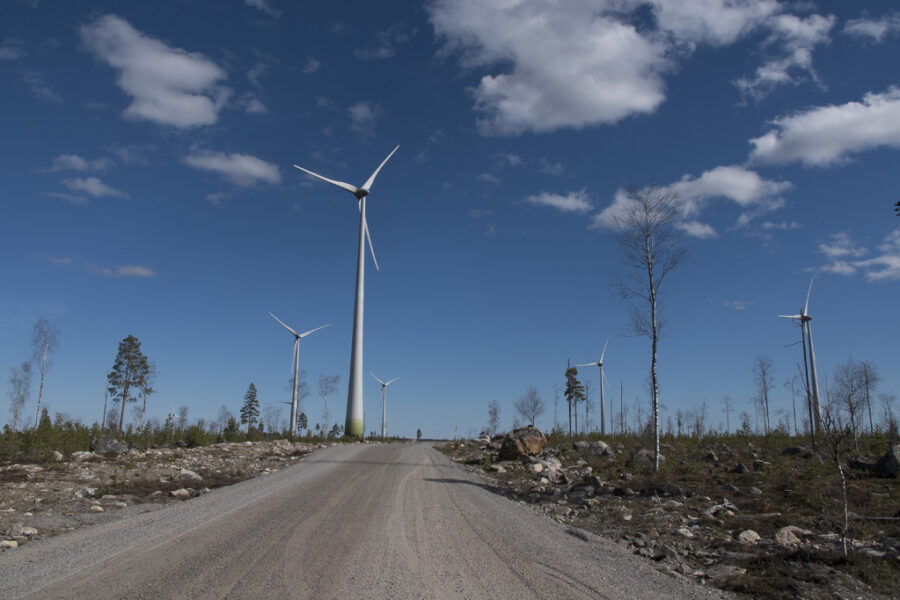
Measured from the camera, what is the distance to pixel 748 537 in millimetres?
10352

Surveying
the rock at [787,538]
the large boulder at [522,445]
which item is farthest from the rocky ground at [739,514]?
the large boulder at [522,445]

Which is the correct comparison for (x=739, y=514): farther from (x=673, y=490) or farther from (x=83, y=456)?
(x=83, y=456)

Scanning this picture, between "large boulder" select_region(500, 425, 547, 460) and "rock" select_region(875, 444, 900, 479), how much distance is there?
14.6m

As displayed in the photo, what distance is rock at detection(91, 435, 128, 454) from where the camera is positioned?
2222 cm

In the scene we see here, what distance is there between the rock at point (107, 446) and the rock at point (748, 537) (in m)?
23.9

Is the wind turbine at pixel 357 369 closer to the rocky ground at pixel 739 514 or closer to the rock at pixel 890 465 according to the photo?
the rocky ground at pixel 739 514

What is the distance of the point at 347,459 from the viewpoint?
25.7 meters

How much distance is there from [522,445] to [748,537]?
678 inches

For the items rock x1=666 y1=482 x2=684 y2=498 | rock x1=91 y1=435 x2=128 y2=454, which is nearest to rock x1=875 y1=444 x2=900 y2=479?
rock x1=666 y1=482 x2=684 y2=498

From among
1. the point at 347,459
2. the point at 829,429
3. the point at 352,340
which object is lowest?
the point at 347,459

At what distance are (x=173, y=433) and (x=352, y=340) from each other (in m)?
21.4

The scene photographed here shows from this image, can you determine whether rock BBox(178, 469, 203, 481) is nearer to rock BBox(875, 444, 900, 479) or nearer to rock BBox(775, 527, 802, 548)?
rock BBox(775, 527, 802, 548)

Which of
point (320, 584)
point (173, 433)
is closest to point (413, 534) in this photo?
point (320, 584)

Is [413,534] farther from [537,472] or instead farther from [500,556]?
[537,472]
